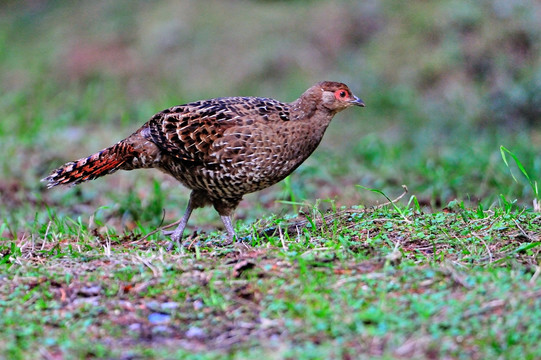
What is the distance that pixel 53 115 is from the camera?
11430 mm

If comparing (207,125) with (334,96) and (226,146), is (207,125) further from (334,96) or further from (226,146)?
(334,96)

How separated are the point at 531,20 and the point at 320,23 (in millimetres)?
3601

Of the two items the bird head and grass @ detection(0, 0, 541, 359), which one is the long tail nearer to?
grass @ detection(0, 0, 541, 359)

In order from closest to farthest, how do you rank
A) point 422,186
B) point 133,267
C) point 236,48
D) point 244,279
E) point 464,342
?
point 464,342 → point 244,279 → point 133,267 → point 422,186 → point 236,48

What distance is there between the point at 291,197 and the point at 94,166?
1.88 meters

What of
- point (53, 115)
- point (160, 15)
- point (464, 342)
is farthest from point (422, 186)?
point (160, 15)

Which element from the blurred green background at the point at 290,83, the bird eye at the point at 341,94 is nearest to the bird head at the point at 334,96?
the bird eye at the point at 341,94

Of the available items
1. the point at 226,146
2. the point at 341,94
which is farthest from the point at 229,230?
the point at 341,94

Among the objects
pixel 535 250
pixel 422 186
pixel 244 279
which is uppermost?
pixel 244 279

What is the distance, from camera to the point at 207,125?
611cm

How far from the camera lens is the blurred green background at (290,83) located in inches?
344

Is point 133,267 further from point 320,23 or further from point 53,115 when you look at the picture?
point 320,23

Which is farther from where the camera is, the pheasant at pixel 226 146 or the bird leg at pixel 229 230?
the pheasant at pixel 226 146

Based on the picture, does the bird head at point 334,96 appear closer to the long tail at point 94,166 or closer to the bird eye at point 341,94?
the bird eye at point 341,94
